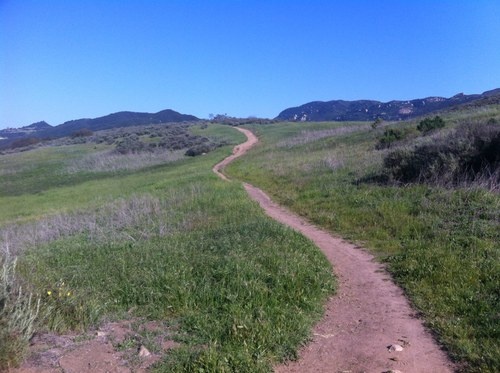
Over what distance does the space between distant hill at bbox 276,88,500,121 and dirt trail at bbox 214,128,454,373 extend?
5345 cm

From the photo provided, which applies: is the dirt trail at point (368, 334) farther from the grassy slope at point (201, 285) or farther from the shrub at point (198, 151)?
the shrub at point (198, 151)

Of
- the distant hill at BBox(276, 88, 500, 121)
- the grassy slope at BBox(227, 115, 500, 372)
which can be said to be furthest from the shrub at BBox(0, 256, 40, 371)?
the distant hill at BBox(276, 88, 500, 121)

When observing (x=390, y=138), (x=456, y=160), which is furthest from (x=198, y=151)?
(x=456, y=160)

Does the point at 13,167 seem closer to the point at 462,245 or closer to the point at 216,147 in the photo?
the point at 216,147

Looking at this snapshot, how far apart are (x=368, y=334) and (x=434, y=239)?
3.58 meters

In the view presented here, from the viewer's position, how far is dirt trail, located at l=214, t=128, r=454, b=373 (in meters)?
4.55

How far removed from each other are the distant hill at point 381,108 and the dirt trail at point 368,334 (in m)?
53.5

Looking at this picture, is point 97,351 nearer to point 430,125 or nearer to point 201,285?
point 201,285

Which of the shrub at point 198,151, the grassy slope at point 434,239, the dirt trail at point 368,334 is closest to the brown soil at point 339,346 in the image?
the dirt trail at point 368,334

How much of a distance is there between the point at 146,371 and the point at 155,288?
1798 millimetres

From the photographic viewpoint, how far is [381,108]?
94.8m

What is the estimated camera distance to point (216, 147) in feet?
145

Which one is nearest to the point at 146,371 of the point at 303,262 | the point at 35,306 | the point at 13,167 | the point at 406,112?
the point at 35,306

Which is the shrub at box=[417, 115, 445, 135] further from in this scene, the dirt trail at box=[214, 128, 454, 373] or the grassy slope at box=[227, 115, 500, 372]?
the dirt trail at box=[214, 128, 454, 373]
